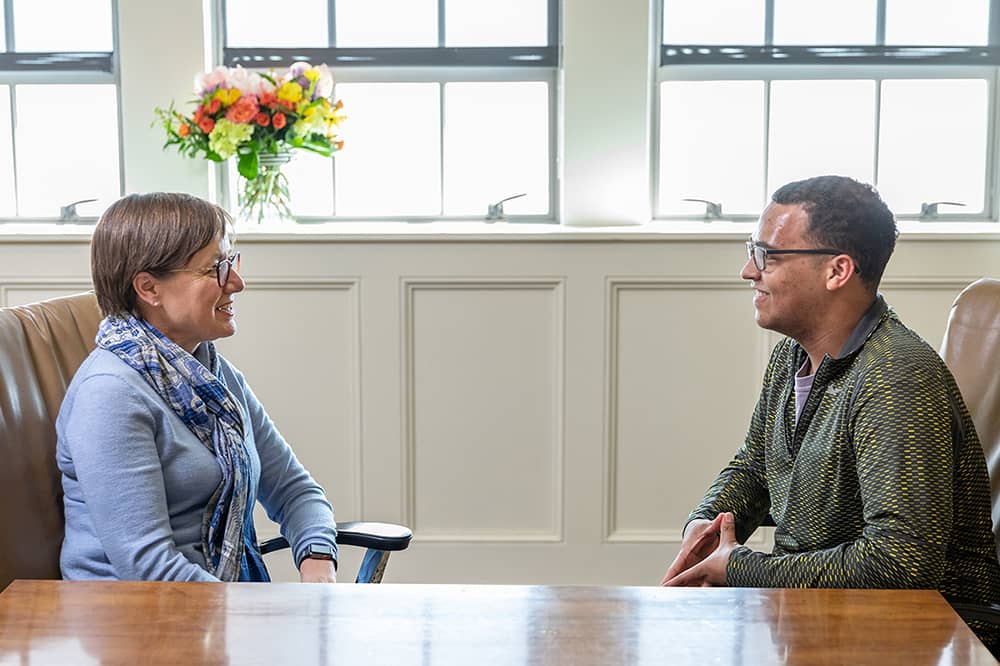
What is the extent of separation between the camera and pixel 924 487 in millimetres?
1615

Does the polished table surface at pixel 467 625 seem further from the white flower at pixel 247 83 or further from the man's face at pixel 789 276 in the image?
the white flower at pixel 247 83

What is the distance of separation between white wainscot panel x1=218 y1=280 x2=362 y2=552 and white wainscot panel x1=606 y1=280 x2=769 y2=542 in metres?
0.78

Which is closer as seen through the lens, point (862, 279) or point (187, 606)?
point (187, 606)

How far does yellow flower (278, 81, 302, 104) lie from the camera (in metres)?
3.22

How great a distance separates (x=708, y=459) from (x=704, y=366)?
0.29m

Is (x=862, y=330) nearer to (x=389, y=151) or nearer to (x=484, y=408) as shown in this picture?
(x=484, y=408)

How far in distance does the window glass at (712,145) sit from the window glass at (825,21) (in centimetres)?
19

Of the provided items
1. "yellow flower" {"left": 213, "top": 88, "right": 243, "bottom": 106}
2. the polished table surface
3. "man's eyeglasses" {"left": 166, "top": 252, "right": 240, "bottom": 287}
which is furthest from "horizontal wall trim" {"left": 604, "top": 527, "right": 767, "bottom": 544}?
the polished table surface

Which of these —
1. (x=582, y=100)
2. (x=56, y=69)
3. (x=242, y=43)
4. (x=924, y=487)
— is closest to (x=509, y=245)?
(x=582, y=100)

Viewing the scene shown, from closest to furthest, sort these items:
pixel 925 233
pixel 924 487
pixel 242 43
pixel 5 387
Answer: pixel 924 487 → pixel 5 387 → pixel 925 233 → pixel 242 43

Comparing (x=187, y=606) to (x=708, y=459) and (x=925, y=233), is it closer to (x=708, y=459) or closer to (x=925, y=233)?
(x=708, y=459)

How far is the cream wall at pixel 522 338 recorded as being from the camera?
3297 mm

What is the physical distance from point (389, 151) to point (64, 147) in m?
1.05

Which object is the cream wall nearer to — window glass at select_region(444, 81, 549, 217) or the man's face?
window glass at select_region(444, 81, 549, 217)
